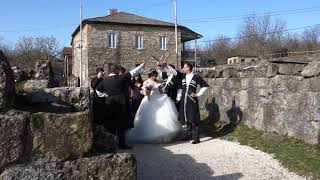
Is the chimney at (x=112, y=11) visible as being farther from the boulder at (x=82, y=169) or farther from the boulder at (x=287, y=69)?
the boulder at (x=82, y=169)

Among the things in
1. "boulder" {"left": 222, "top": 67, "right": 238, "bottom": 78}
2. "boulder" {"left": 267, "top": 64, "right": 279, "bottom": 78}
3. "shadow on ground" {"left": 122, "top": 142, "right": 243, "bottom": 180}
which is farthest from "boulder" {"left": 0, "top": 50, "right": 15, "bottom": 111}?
"boulder" {"left": 222, "top": 67, "right": 238, "bottom": 78}

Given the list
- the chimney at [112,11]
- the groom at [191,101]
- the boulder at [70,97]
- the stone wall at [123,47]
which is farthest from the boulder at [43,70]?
the chimney at [112,11]

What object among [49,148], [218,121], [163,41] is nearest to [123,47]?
[163,41]

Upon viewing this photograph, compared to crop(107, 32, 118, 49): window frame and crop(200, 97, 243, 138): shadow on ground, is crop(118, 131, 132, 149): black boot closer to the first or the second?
crop(200, 97, 243, 138): shadow on ground

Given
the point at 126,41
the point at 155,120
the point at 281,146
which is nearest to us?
the point at 281,146

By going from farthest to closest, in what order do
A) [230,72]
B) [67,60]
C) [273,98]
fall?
[67,60] → [230,72] → [273,98]

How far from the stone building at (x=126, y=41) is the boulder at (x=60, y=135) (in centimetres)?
4585

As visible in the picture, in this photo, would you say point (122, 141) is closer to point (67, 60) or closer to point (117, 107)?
point (117, 107)

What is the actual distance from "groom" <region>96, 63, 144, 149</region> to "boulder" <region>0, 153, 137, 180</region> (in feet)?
15.9

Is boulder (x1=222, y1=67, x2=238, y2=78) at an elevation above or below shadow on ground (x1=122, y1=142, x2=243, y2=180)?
above

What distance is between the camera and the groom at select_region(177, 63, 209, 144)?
9219mm

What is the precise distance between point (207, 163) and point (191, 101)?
7.75ft

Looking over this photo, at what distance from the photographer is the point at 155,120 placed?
9.45 metres

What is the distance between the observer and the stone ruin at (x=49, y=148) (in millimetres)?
3436
